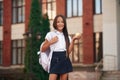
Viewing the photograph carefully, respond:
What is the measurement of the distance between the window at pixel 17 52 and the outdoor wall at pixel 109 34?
356 inches

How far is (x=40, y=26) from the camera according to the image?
25.7 meters

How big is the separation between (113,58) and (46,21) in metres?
5.00

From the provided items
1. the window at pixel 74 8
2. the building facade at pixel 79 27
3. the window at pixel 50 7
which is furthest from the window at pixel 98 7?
the window at pixel 50 7

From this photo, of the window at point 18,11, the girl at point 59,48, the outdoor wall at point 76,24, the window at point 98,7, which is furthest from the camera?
the window at point 18,11

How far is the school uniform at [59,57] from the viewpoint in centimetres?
582

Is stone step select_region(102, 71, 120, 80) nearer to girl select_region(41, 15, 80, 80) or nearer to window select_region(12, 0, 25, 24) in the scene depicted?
window select_region(12, 0, 25, 24)

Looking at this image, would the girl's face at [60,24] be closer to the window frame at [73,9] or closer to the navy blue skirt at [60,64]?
the navy blue skirt at [60,64]

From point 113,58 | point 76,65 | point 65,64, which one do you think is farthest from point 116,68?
point 65,64

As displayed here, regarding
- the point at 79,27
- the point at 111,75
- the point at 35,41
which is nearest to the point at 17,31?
the point at 79,27

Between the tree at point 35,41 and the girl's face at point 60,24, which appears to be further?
the tree at point 35,41

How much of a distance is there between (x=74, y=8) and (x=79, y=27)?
5.00 ft

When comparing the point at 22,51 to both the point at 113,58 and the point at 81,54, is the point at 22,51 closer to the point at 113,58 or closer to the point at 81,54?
the point at 81,54

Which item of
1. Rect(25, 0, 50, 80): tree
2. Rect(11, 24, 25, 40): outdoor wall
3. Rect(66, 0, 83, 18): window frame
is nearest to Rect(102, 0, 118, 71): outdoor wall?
Rect(66, 0, 83, 18): window frame

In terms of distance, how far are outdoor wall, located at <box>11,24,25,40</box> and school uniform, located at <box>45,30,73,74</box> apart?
27.1m
